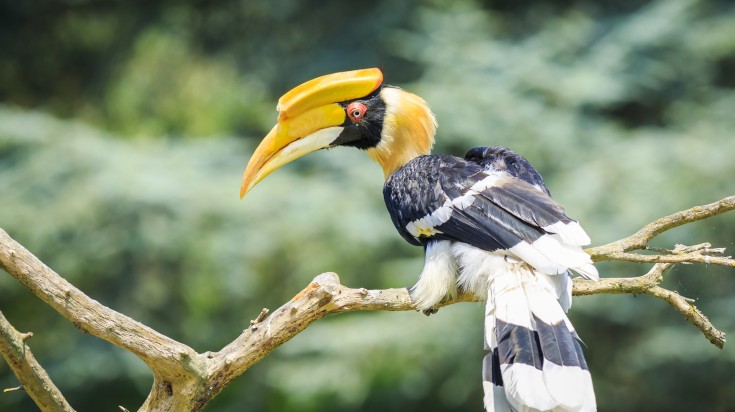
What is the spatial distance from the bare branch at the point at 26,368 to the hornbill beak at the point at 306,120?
1439 mm

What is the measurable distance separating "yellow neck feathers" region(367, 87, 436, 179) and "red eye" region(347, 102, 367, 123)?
0.35 feet

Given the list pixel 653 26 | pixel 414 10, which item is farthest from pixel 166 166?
pixel 653 26

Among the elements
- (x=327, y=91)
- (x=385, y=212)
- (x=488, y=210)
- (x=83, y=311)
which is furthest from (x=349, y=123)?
(x=385, y=212)

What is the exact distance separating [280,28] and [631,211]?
12.8ft

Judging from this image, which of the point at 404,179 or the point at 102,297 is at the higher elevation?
the point at 102,297

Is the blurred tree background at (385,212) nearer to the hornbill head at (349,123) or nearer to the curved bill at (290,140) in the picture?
the hornbill head at (349,123)

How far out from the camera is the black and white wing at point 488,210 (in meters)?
3.40

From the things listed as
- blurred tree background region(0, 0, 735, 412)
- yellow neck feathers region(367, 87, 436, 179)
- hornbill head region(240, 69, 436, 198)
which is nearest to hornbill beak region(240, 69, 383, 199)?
hornbill head region(240, 69, 436, 198)

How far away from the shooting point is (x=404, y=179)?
407cm

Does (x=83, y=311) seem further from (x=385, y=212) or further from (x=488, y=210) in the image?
(x=385, y=212)

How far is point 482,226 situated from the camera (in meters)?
3.60

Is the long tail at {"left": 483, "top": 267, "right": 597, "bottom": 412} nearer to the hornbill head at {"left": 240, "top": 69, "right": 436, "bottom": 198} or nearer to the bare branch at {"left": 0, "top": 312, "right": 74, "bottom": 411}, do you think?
the hornbill head at {"left": 240, "top": 69, "right": 436, "bottom": 198}

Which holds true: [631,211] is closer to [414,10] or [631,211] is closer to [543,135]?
[543,135]

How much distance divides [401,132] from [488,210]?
902 millimetres
